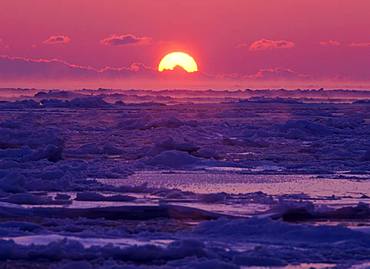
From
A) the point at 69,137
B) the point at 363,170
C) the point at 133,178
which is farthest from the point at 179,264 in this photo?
the point at 69,137

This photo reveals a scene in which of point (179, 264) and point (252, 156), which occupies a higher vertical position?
point (252, 156)

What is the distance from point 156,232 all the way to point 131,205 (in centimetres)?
144

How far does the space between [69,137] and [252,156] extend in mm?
5915

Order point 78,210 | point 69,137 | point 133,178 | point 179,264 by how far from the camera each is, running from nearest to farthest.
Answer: point 179,264
point 78,210
point 133,178
point 69,137

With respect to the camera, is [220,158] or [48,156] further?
[220,158]

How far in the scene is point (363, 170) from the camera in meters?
12.6

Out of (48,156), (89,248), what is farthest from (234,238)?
(48,156)

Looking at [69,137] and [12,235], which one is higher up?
[69,137]

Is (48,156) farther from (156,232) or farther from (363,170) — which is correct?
(156,232)

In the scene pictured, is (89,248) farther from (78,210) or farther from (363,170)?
(363,170)

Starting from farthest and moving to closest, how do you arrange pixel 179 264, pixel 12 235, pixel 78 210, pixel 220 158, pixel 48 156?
pixel 220 158 → pixel 48 156 → pixel 78 210 → pixel 12 235 → pixel 179 264

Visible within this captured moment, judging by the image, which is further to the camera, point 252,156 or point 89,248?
point 252,156

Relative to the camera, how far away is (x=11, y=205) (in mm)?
8766

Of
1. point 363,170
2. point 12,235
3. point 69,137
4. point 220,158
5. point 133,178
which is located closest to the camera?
point 12,235
